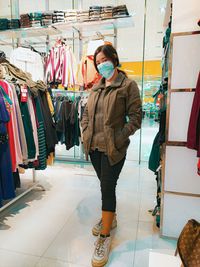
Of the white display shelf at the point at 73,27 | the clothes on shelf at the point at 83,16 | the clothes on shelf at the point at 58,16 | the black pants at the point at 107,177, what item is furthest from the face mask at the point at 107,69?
the clothes on shelf at the point at 58,16

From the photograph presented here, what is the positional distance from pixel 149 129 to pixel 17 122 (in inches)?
252

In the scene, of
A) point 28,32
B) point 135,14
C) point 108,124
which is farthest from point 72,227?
point 135,14

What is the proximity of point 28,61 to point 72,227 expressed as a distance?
266 centimetres

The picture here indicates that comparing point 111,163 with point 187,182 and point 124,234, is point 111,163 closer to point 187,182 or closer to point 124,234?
point 187,182

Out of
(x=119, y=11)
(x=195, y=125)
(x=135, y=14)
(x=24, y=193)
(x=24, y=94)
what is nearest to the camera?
(x=195, y=125)

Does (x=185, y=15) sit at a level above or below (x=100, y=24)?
below

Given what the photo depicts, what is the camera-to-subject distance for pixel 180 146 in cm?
178

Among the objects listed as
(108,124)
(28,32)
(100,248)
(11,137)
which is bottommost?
(100,248)

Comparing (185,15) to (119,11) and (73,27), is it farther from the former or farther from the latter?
(73,27)

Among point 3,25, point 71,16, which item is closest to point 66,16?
point 71,16

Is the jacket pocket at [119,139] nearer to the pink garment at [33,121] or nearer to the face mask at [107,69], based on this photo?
the face mask at [107,69]

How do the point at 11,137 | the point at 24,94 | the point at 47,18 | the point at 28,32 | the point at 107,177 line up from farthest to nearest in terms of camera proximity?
the point at 28,32, the point at 47,18, the point at 24,94, the point at 11,137, the point at 107,177

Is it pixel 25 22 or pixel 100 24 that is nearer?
pixel 100 24

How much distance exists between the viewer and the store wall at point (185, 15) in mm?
1637
